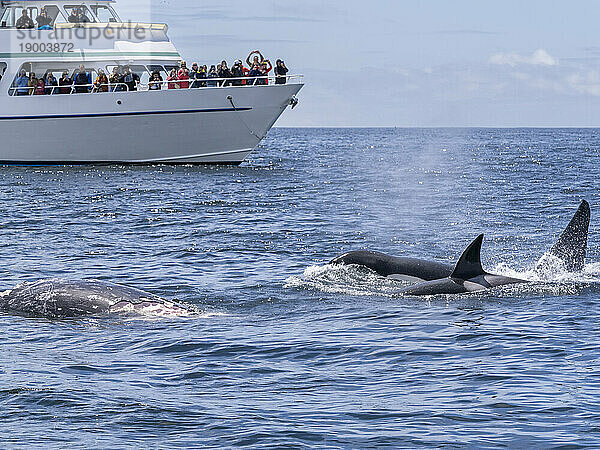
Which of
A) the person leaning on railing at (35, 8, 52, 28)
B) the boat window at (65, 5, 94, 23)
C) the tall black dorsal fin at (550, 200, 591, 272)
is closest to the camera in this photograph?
the tall black dorsal fin at (550, 200, 591, 272)

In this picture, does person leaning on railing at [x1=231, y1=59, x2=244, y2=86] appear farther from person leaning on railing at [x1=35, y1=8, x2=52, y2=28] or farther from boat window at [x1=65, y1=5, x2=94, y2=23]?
person leaning on railing at [x1=35, y1=8, x2=52, y2=28]

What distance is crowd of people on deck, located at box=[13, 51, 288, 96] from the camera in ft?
152

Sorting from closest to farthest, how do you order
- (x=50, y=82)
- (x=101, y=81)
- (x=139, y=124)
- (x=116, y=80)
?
(x=50, y=82)
(x=101, y=81)
(x=139, y=124)
(x=116, y=80)

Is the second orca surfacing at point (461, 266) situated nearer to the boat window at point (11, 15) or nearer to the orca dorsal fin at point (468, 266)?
the orca dorsal fin at point (468, 266)

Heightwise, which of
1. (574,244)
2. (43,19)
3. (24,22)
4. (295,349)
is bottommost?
(295,349)

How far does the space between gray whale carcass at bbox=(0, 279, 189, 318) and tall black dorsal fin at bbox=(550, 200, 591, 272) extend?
7025 mm

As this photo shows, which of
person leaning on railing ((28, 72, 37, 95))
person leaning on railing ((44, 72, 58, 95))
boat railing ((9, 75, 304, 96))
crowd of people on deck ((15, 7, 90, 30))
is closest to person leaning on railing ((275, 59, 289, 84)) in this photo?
boat railing ((9, 75, 304, 96))

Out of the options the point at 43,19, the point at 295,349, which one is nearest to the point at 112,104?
the point at 43,19

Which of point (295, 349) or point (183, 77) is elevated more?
point (183, 77)

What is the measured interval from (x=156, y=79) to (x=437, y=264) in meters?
32.2

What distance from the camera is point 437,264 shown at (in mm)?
18156

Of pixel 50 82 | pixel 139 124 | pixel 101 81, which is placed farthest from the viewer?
pixel 139 124

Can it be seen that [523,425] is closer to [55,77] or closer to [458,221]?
[458,221]

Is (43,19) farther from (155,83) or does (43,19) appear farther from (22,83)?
(155,83)
